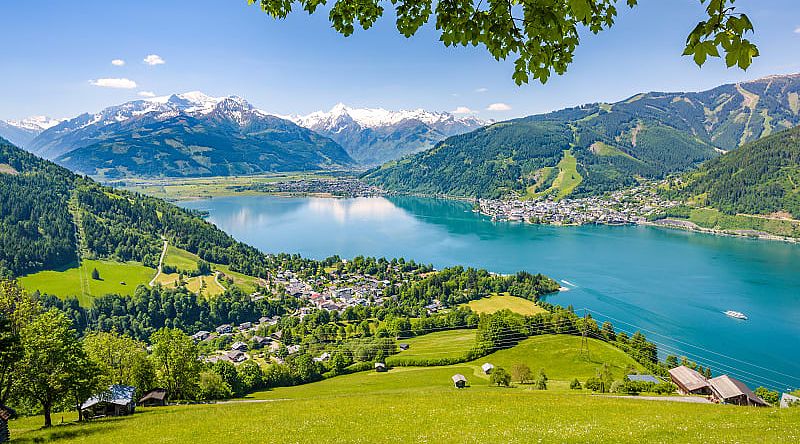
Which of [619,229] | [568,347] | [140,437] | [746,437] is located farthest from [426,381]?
[619,229]

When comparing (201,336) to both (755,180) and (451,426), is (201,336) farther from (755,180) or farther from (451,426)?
(755,180)

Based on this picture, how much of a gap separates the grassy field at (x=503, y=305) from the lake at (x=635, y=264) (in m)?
4.56

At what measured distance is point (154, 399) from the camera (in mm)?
24516

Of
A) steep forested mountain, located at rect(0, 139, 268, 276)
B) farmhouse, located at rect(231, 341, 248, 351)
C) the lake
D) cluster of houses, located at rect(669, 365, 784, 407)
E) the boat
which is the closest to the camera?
cluster of houses, located at rect(669, 365, 784, 407)

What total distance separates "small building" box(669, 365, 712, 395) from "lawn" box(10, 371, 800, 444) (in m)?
19.5

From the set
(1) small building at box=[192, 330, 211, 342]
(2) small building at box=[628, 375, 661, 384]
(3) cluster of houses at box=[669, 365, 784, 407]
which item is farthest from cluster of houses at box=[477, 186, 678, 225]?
(3) cluster of houses at box=[669, 365, 784, 407]

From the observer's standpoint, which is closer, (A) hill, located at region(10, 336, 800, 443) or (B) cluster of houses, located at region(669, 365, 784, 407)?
(A) hill, located at region(10, 336, 800, 443)

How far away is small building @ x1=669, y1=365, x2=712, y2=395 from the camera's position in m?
29.9

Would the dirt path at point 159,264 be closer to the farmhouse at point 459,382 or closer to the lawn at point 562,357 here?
the lawn at point 562,357

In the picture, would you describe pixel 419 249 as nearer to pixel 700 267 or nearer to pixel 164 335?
pixel 700 267

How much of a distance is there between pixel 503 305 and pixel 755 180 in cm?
13728

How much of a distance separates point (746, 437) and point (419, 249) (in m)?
101

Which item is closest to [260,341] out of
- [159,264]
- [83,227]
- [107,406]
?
[107,406]

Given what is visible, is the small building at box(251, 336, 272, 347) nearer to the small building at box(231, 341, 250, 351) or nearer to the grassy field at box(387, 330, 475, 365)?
the small building at box(231, 341, 250, 351)
